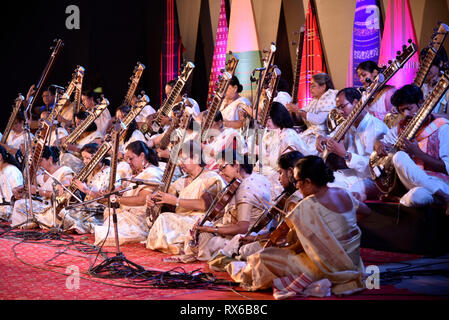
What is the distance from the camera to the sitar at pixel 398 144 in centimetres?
467

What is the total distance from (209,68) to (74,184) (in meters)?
3.86

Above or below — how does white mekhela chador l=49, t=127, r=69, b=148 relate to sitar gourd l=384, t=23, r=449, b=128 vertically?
below

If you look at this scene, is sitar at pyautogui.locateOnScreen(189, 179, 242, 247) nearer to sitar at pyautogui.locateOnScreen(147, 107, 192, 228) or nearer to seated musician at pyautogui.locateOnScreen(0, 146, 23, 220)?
sitar at pyautogui.locateOnScreen(147, 107, 192, 228)

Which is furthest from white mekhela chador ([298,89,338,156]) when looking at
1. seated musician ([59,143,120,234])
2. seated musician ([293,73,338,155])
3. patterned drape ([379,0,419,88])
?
seated musician ([59,143,120,234])

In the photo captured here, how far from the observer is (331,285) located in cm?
352

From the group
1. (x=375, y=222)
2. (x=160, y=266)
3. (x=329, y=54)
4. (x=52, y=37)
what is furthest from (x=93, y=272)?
(x=52, y=37)

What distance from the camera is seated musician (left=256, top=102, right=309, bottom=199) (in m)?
5.57

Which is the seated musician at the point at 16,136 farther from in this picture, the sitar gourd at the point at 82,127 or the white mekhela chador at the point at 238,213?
the white mekhela chador at the point at 238,213

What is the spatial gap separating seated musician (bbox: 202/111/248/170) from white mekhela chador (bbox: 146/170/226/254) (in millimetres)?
371

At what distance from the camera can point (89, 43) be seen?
10.3 metres

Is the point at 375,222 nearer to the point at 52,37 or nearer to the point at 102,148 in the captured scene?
the point at 102,148

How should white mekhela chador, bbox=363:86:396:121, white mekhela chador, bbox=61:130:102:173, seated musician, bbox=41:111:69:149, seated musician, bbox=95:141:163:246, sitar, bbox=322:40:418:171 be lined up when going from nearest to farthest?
sitar, bbox=322:40:418:171
seated musician, bbox=95:141:163:246
white mekhela chador, bbox=363:86:396:121
white mekhela chador, bbox=61:130:102:173
seated musician, bbox=41:111:69:149

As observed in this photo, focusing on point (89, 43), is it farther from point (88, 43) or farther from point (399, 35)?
point (399, 35)

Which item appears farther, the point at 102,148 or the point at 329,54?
the point at 329,54
